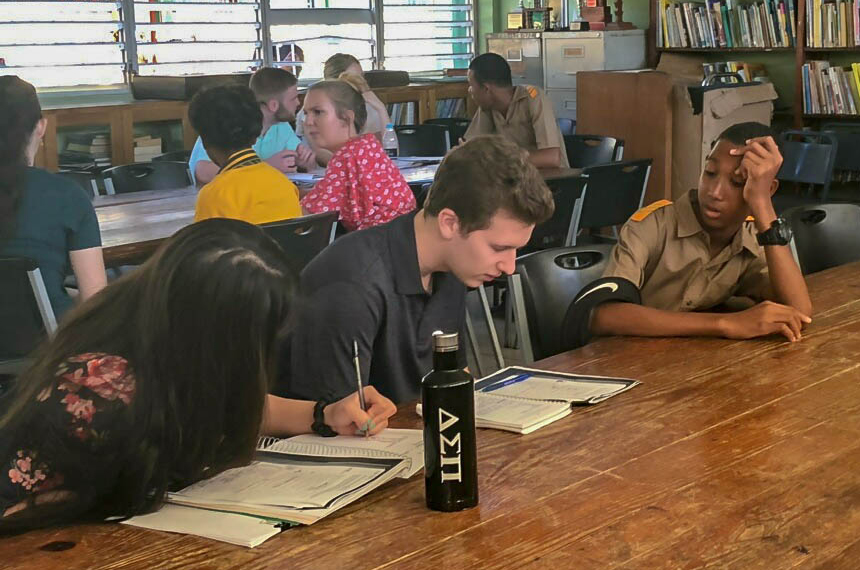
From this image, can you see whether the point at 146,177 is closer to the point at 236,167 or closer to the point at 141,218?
the point at 141,218

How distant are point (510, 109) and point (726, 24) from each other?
2506 mm

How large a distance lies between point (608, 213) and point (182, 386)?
374 cm

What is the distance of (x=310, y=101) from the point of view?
4164 mm

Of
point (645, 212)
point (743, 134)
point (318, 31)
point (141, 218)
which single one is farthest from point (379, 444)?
point (318, 31)

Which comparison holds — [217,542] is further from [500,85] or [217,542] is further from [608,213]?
[500,85]

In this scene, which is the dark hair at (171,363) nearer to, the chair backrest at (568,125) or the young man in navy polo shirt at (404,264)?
the young man in navy polo shirt at (404,264)

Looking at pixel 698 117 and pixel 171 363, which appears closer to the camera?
pixel 171 363

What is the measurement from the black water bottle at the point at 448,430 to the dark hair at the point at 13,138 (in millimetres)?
2099

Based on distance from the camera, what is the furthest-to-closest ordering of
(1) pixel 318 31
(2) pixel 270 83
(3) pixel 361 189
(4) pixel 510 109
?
(1) pixel 318 31 → (4) pixel 510 109 → (2) pixel 270 83 → (3) pixel 361 189

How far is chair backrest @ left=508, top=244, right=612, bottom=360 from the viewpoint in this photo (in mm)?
2707

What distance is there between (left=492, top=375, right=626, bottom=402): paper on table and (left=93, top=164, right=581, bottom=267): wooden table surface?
4.05 ft

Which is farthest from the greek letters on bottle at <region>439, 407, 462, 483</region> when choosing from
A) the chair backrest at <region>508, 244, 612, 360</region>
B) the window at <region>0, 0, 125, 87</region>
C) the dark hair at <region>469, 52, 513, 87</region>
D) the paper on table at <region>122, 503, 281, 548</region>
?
the window at <region>0, 0, 125, 87</region>

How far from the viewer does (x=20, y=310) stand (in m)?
3.07

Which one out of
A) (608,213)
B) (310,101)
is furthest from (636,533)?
(608,213)
